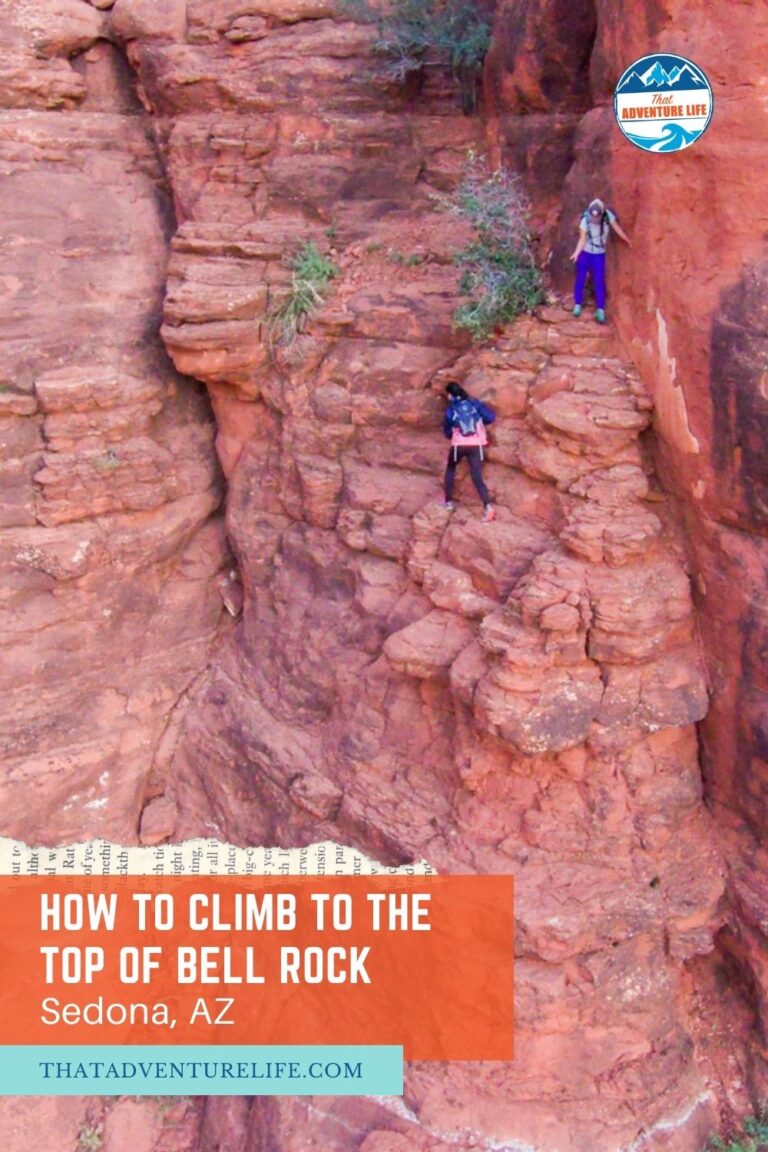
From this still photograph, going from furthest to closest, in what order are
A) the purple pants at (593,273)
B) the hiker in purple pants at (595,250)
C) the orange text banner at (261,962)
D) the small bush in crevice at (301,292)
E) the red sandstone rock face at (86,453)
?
1. the red sandstone rock face at (86,453)
2. the small bush in crevice at (301,292)
3. the orange text banner at (261,962)
4. the purple pants at (593,273)
5. the hiker in purple pants at (595,250)

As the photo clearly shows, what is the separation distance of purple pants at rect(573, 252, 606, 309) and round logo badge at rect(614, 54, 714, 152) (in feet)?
2.52

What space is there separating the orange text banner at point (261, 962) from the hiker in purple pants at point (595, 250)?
410cm

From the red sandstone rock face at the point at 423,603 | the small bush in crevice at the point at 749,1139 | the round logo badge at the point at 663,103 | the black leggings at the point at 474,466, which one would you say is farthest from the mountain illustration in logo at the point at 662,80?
the small bush in crevice at the point at 749,1139

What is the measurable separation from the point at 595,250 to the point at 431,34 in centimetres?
295

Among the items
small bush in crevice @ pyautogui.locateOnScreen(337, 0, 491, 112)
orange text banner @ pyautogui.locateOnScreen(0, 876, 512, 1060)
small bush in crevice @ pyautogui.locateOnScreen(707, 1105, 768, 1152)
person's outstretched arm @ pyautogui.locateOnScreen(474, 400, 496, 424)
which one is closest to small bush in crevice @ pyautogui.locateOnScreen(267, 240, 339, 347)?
small bush in crevice @ pyautogui.locateOnScreen(337, 0, 491, 112)

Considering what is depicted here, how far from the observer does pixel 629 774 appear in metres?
7.55

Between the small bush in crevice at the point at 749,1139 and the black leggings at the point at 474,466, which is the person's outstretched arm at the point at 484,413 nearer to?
the black leggings at the point at 474,466

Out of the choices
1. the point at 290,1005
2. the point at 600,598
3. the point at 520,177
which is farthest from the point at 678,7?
the point at 290,1005

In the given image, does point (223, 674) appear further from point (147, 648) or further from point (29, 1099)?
point (29, 1099)

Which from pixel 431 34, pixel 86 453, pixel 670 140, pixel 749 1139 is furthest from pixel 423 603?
pixel 431 34

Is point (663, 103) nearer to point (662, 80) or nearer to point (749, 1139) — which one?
point (662, 80)

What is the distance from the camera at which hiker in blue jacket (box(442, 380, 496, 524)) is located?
7.77 meters

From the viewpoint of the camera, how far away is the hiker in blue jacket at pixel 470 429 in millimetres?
7773

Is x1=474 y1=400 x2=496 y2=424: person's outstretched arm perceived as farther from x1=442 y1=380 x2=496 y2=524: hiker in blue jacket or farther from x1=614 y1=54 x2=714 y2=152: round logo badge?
x1=614 y1=54 x2=714 y2=152: round logo badge
